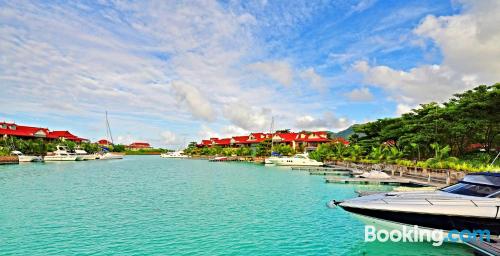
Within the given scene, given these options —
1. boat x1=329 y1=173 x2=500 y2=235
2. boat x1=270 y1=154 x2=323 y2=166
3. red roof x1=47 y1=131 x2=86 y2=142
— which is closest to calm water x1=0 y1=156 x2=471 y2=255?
boat x1=329 y1=173 x2=500 y2=235

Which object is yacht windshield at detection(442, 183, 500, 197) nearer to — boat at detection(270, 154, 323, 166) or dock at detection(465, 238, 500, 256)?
dock at detection(465, 238, 500, 256)

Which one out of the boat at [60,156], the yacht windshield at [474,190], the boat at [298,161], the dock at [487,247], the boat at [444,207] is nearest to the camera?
the dock at [487,247]

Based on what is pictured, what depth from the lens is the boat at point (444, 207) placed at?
10.8m

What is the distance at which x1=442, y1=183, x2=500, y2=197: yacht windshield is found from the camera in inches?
448

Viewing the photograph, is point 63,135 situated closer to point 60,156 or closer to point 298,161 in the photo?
point 60,156

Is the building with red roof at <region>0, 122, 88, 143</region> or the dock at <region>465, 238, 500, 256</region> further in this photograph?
the building with red roof at <region>0, 122, 88, 143</region>

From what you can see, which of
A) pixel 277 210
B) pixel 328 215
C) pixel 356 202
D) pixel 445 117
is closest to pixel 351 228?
pixel 328 215

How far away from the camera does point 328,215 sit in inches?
733

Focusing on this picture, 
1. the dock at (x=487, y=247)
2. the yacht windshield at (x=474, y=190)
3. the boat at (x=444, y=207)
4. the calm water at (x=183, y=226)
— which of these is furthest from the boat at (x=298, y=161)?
the dock at (x=487, y=247)

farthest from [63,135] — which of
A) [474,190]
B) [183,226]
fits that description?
[474,190]

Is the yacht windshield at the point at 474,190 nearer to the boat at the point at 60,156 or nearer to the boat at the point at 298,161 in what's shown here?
the boat at the point at 298,161

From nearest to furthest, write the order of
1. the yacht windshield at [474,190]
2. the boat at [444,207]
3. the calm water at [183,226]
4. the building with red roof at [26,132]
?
1. the boat at [444,207]
2. the yacht windshield at [474,190]
3. the calm water at [183,226]
4. the building with red roof at [26,132]

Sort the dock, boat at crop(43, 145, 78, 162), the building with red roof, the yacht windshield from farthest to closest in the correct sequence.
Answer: the building with red roof, boat at crop(43, 145, 78, 162), the yacht windshield, the dock

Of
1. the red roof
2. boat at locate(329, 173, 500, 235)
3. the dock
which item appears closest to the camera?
the dock
